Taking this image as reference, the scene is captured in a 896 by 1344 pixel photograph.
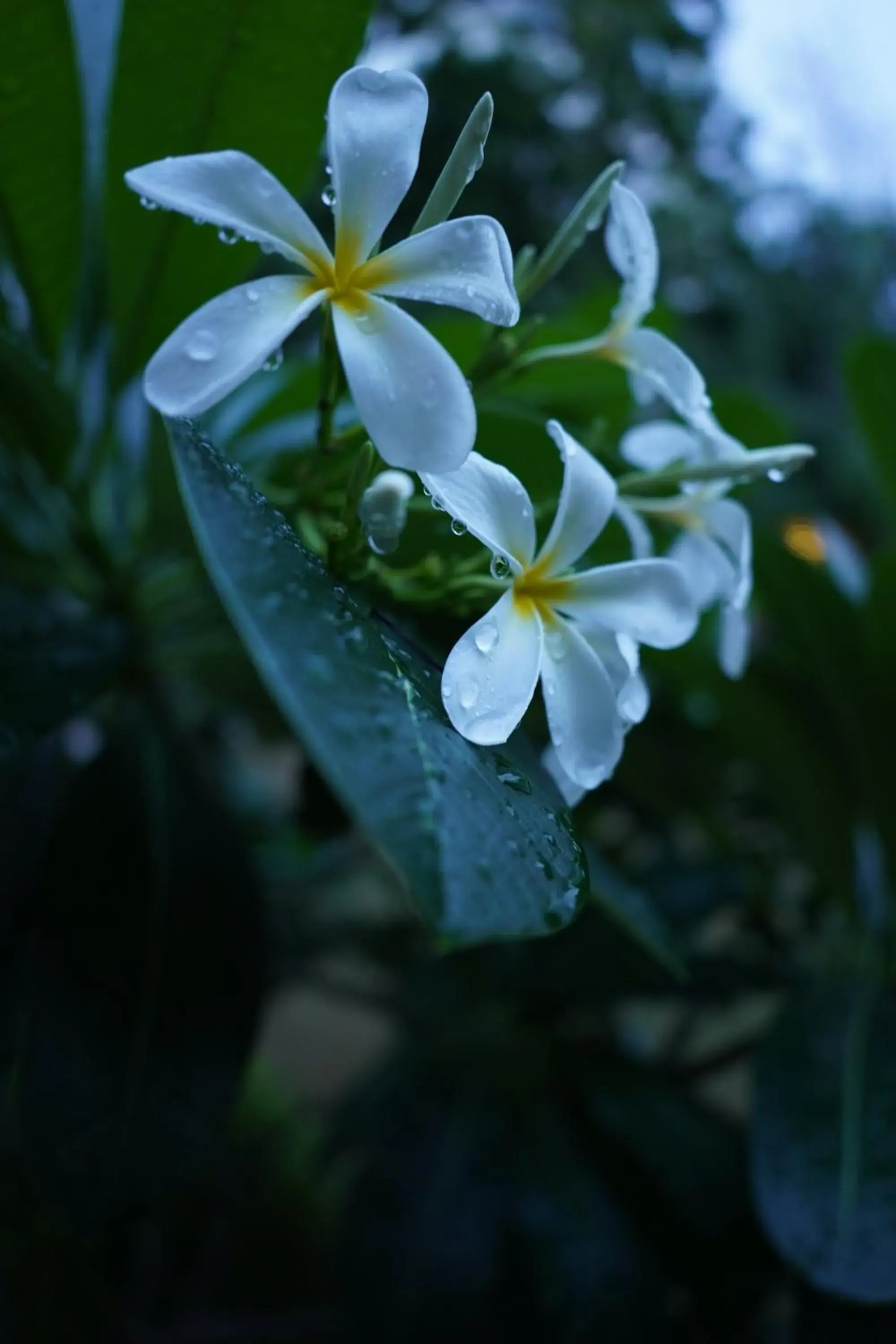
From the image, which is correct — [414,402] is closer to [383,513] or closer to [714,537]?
[383,513]

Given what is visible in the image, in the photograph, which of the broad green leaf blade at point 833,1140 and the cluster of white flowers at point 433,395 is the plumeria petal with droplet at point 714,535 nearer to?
the cluster of white flowers at point 433,395

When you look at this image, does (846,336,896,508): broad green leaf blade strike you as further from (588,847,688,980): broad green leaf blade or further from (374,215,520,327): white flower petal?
(374,215,520,327): white flower petal

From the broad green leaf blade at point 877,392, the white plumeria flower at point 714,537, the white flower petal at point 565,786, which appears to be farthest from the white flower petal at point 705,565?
the broad green leaf blade at point 877,392

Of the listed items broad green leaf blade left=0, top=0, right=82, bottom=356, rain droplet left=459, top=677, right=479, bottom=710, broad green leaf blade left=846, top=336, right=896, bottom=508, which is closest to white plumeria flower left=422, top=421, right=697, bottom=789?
rain droplet left=459, top=677, right=479, bottom=710

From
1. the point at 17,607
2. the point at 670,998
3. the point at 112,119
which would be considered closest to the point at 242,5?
the point at 112,119

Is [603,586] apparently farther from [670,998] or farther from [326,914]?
[326,914]

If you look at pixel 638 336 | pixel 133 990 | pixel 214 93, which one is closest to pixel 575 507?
pixel 638 336

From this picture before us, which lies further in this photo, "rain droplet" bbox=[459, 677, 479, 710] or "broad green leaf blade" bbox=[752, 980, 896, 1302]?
"broad green leaf blade" bbox=[752, 980, 896, 1302]
